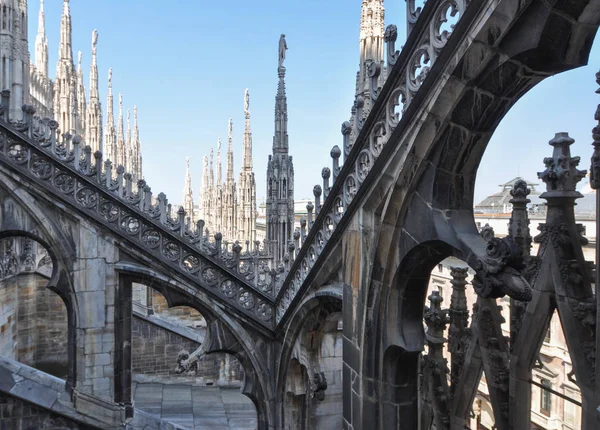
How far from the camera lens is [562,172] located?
3.15 m

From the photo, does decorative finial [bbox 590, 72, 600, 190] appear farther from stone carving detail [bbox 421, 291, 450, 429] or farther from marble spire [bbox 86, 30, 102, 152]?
marble spire [bbox 86, 30, 102, 152]

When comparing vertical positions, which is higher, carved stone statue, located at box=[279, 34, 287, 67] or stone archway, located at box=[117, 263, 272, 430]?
carved stone statue, located at box=[279, 34, 287, 67]

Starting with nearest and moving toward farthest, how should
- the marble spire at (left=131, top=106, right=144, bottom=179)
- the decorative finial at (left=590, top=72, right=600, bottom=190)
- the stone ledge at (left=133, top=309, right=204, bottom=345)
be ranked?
the decorative finial at (left=590, top=72, right=600, bottom=190), the stone ledge at (left=133, top=309, right=204, bottom=345), the marble spire at (left=131, top=106, right=144, bottom=179)

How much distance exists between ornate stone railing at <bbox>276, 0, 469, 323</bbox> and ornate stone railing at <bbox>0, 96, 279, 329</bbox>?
4.72 ft

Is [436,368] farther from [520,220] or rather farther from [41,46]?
[41,46]

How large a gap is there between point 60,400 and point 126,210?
10.2ft

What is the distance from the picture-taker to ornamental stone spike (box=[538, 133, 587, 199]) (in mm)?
3145

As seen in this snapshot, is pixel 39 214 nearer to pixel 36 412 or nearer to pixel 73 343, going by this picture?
pixel 73 343

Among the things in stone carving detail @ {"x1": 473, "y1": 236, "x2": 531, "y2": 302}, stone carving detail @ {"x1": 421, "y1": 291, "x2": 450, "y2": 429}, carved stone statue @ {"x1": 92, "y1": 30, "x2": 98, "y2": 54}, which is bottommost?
stone carving detail @ {"x1": 421, "y1": 291, "x2": 450, "y2": 429}

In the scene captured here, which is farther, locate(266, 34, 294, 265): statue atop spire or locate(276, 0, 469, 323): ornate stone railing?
locate(266, 34, 294, 265): statue atop spire

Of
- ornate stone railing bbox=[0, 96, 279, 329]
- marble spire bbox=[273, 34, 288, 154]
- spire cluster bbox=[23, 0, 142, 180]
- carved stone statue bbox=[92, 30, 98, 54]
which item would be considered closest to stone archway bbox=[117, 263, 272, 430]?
ornate stone railing bbox=[0, 96, 279, 329]

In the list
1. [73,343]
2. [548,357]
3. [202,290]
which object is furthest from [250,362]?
[548,357]

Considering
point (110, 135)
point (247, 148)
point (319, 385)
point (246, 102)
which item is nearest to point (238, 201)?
point (247, 148)

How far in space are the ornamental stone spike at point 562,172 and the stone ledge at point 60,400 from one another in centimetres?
718
